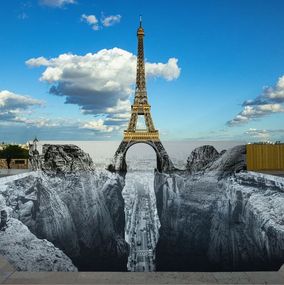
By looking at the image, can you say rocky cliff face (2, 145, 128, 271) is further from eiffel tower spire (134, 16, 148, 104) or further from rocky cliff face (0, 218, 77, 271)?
eiffel tower spire (134, 16, 148, 104)

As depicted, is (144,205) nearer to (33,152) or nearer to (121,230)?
(121,230)

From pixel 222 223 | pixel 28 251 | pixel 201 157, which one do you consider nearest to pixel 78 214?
pixel 28 251

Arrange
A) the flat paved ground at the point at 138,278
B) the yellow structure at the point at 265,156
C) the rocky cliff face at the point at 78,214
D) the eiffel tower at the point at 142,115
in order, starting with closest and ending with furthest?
the flat paved ground at the point at 138,278 → the rocky cliff face at the point at 78,214 → the yellow structure at the point at 265,156 → the eiffel tower at the point at 142,115

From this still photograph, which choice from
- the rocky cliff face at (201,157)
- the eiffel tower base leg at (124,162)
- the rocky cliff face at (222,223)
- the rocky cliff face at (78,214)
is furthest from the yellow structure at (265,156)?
the rocky cliff face at (78,214)

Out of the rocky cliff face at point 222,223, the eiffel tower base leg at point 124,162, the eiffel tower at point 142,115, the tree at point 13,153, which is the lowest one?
the rocky cliff face at point 222,223

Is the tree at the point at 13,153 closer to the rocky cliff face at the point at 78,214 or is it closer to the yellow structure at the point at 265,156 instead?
the rocky cliff face at the point at 78,214

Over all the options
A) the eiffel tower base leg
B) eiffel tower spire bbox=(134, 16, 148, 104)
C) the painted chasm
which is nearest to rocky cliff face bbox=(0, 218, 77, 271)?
the painted chasm

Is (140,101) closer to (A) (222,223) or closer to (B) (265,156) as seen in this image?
(B) (265,156)
